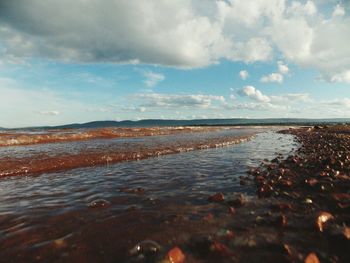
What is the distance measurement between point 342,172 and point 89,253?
29.2ft

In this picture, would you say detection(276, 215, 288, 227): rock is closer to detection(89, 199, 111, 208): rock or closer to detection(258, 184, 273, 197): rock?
detection(258, 184, 273, 197): rock

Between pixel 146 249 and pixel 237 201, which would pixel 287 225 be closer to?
pixel 237 201

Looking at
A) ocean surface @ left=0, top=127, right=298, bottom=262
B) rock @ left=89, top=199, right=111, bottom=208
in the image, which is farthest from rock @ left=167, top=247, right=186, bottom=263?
rock @ left=89, top=199, right=111, bottom=208

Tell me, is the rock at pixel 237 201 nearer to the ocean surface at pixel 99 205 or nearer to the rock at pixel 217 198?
the rock at pixel 217 198

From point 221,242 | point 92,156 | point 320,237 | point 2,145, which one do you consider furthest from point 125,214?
point 2,145

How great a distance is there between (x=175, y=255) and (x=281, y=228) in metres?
2.22

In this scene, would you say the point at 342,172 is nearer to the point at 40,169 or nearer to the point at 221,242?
the point at 221,242

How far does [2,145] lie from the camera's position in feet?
91.6

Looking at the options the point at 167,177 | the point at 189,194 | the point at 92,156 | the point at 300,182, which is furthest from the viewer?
the point at 92,156

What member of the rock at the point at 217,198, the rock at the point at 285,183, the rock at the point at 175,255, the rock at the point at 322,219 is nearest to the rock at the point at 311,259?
the rock at the point at 322,219

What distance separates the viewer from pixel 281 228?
16.6 feet

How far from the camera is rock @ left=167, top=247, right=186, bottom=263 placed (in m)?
3.97

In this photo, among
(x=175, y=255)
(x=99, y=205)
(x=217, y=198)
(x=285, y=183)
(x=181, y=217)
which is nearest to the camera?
(x=175, y=255)

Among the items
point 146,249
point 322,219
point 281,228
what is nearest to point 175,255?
point 146,249
